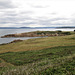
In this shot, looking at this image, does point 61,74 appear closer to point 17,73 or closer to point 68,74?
point 68,74

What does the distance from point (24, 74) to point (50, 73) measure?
7.78 feet

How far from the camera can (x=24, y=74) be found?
970 centimetres

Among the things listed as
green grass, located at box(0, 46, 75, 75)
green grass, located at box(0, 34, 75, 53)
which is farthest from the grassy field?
green grass, located at box(0, 34, 75, 53)

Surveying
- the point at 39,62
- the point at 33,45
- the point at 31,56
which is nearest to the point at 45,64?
the point at 39,62

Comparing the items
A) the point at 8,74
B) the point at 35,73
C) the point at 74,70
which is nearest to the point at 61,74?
the point at 74,70

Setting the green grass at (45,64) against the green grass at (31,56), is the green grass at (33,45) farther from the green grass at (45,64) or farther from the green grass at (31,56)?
the green grass at (45,64)

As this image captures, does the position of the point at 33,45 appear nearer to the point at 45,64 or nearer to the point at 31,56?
the point at 31,56

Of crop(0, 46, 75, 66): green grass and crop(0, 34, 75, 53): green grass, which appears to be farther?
crop(0, 34, 75, 53): green grass

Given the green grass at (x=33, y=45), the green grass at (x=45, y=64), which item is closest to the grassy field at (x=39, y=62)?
the green grass at (x=45, y=64)

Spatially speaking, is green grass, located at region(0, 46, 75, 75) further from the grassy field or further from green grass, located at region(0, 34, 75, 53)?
green grass, located at region(0, 34, 75, 53)

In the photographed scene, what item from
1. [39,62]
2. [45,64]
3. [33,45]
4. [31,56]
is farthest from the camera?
[33,45]

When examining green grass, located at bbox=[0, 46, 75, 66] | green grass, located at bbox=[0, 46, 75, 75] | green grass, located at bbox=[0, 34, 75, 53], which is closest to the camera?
green grass, located at bbox=[0, 46, 75, 75]

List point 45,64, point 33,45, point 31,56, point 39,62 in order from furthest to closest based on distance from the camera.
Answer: point 33,45
point 31,56
point 39,62
point 45,64

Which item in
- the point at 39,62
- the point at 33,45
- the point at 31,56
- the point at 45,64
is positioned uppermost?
the point at 45,64
